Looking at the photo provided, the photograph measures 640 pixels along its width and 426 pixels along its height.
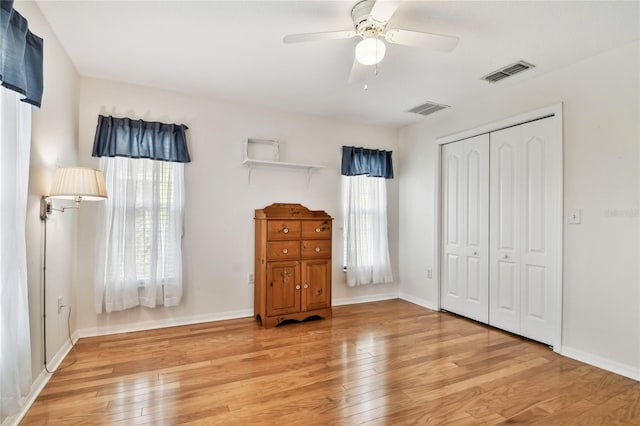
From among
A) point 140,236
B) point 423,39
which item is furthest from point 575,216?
point 140,236

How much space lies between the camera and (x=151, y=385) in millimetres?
2279

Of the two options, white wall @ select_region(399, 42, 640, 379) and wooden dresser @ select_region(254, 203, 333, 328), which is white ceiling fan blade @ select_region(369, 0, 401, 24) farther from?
wooden dresser @ select_region(254, 203, 333, 328)

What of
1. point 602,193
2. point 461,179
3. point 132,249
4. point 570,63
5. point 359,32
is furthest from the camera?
point 461,179

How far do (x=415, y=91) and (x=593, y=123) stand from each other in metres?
1.59

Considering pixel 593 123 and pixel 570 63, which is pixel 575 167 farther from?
pixel 570 63

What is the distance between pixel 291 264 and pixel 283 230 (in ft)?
1.31

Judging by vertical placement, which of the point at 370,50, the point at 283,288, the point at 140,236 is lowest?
the point at 283,288

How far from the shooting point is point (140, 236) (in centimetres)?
329

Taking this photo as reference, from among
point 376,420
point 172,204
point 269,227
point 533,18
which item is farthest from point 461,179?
point 172,204

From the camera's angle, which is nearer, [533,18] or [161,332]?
[533,18]

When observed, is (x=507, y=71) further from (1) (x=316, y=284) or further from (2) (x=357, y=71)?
(1) (x=316, y=284)

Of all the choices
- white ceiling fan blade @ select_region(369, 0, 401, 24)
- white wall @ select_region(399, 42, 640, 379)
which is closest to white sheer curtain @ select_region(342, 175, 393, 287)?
white wall @ select_region(399, 42, 640, 379)

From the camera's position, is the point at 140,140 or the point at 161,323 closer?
the point at 140,140

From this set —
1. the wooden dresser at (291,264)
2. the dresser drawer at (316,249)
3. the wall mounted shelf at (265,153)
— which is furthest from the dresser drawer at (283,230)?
the wall mounted shelf at (265,153)
